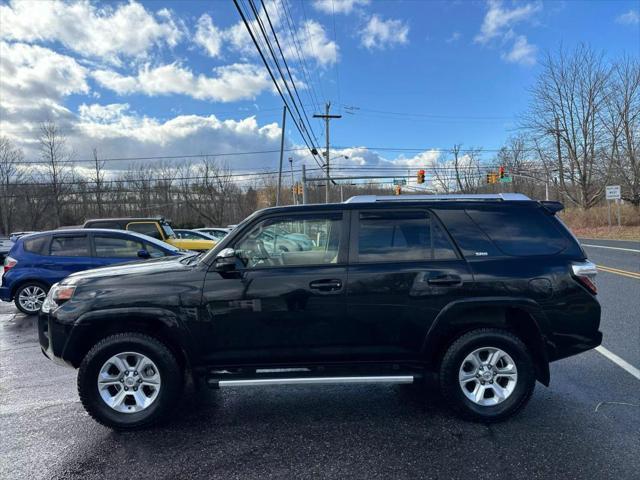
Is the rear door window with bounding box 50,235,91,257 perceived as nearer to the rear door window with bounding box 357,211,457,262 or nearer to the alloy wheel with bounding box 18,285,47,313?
the alloy wheel with bounding box 18,285,47,313

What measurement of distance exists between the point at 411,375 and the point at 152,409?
2151 millimetres

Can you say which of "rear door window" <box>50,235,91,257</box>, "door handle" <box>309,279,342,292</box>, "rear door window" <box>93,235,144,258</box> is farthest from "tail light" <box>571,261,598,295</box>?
"rear door window" <box>50,235,91,257</box>

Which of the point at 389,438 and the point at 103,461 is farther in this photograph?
the point at 389,438

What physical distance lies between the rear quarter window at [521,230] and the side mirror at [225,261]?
81.7 inches

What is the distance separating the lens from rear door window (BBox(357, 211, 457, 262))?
3.46m

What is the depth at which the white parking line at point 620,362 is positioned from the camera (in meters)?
4.30

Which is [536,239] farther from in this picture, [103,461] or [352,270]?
[103,461]

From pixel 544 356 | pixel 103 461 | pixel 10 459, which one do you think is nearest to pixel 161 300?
pixel 103 461

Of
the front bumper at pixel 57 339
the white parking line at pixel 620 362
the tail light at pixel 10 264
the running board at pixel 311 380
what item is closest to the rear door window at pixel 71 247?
the tail light at pixel 10 264

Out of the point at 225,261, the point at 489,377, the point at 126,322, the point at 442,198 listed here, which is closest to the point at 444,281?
the point at 442,198

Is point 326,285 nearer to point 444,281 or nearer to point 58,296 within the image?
point 444,281

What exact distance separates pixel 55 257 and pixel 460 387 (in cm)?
764

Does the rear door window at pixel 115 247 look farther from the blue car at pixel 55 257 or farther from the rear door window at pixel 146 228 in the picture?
the rear door window at pixel 146 228

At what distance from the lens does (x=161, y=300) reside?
331 centimetres
